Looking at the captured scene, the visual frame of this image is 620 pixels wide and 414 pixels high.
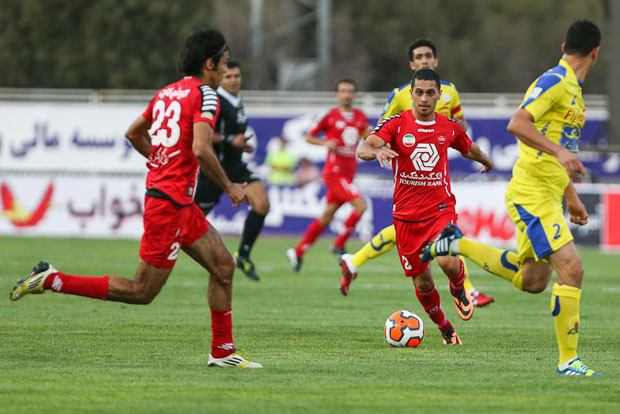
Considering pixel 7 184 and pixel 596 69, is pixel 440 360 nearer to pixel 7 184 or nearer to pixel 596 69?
pixel 7 184

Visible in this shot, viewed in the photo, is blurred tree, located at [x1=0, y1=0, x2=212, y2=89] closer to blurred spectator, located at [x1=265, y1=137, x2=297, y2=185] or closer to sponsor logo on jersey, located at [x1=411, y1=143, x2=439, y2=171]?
blurred spectator, located at [x1=265, y1=137, x2=297, y2=185]

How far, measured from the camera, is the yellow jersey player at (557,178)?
23.0ft

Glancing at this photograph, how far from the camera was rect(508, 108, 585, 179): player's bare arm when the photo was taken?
6648mm

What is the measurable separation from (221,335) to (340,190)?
9103mm

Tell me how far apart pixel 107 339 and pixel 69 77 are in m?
39.7

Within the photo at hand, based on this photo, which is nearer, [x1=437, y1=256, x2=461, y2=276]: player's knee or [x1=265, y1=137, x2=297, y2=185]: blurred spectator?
[x1=437, y1=256, x2=461, y2=276]: player's knee

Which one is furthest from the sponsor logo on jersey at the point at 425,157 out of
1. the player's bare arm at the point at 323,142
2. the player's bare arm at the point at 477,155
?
the player's bare arm at the point at 323,142

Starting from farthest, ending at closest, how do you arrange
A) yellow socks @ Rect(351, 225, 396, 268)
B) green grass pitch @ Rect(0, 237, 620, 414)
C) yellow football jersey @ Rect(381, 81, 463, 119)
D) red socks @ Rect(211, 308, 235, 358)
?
yellow football jersey @ Rect(381, 81, 463, 119) → yellow socks @ Rect(351, 225, 396, 268) → red socks @ Rect(211, 308, 235, 358) → green grass pitch @ Rect(0, 237, 620, 414)

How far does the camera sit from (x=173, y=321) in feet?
32.7

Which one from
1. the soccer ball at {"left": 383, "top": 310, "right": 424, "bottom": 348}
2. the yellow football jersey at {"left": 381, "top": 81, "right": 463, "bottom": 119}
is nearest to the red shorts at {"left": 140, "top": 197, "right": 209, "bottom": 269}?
the soccer ball at {"left": 383, "top": 310, "right": 424, "bottom": 348}

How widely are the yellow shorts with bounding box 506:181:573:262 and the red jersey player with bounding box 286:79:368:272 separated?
28.6ft

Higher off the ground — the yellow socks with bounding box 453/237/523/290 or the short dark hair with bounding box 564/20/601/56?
the short dark hair with bounding box 564/20/601/56

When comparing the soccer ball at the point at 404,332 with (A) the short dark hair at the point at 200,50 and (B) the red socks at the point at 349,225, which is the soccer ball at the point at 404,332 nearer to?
(A) the short dark hair at the point at 200,50

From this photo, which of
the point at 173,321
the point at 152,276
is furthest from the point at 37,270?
the point at 173,321
